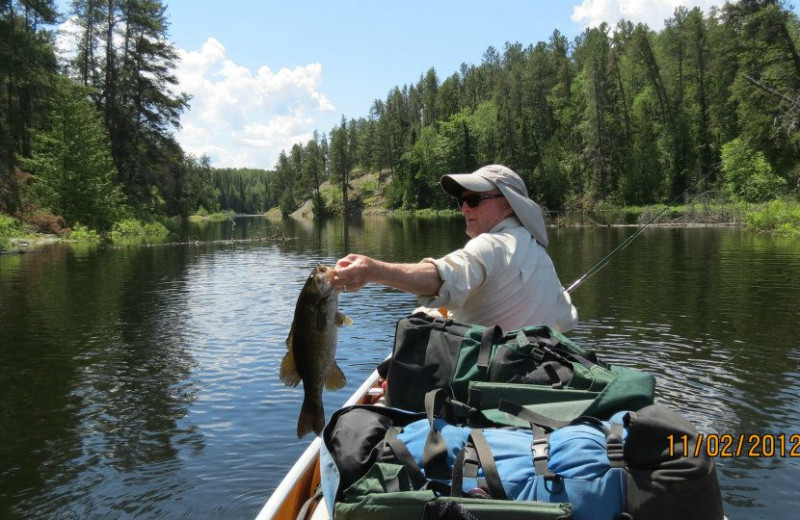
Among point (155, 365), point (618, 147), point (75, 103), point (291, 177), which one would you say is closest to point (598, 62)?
point (618, 147)

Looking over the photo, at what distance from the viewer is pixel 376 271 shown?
305 centimetres

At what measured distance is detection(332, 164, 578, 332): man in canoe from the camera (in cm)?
315

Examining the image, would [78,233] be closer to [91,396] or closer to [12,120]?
[12,120]

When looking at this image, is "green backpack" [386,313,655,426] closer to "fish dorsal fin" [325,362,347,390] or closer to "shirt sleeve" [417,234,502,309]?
"shirt sleeve" [417,234,502,309]

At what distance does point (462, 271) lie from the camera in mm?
3318

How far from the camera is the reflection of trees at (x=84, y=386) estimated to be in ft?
23.1

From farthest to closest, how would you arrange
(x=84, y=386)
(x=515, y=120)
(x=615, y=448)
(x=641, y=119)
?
1. (x=515, y=120)
2. (x=641, y=119)
3. (x=84, y=386)
4. (x=615, y=448)

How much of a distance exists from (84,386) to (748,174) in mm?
55574

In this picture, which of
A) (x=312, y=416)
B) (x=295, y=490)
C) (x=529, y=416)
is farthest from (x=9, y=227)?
(x=529, y=416)

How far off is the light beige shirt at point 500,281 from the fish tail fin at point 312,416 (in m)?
0.83

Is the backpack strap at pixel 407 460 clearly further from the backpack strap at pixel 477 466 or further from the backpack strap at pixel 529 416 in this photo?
the backpack strap at pixel 529 416

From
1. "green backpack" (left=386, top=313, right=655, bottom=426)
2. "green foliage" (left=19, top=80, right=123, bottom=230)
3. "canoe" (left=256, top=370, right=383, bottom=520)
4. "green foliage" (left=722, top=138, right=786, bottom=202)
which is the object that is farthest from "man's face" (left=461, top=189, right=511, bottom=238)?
"green foliage" (left=722, top=138, right=786, bottom=202)
